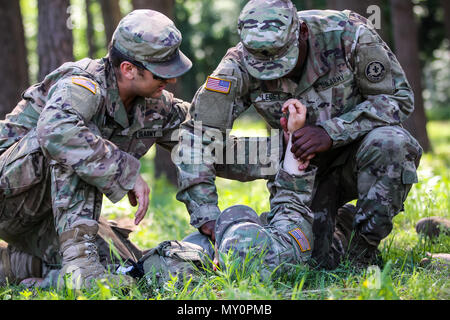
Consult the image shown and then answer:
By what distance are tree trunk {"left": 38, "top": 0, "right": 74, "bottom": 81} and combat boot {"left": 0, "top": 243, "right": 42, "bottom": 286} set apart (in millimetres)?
2662

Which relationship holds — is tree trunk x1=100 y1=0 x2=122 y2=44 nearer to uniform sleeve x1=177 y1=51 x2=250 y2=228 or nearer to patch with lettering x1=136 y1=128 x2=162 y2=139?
patch with lettering x1=136 y1=128 x2=162 y2=139

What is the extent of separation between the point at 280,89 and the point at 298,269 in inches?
53.5

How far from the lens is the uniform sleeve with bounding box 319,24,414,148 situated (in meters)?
3.49

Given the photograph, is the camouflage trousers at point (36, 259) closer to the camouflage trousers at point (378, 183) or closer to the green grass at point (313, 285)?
the green grass at point (313, 285)

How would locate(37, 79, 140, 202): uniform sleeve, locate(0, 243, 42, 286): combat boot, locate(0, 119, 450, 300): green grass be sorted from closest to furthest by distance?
locate(0, 119, 450, 300): green grass → locate(37, 79, 140, 202): uniform sleeve → locate(0, 243, 42, 286): combat boot

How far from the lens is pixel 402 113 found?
3.58m

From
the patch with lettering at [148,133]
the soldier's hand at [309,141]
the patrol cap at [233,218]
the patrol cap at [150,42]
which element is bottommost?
the patrol cap at [233,218]

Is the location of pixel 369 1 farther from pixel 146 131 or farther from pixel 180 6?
pixel 180 6

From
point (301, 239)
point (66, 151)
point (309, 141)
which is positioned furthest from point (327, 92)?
point (66, 151)

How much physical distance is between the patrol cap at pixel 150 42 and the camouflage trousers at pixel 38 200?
797 mm

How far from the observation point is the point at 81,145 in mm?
3162

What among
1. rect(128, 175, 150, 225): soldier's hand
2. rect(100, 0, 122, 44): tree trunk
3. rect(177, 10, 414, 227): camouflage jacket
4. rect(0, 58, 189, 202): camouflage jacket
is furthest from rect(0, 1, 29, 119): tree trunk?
rect(128, 175, 150, 225): soldier's hand

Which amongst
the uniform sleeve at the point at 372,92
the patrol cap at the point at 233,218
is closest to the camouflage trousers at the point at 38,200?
the patrol cap at the point at 233,218

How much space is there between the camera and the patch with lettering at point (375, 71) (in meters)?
3.54
